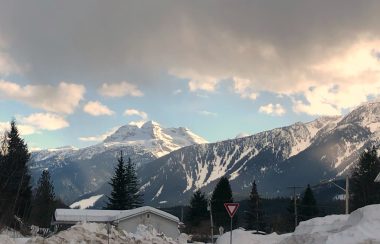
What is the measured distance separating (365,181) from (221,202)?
2734cm

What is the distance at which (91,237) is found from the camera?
30.0m

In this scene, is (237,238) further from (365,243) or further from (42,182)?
(42,182)

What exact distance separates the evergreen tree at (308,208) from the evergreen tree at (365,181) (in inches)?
682

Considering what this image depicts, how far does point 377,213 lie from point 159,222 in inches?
1981

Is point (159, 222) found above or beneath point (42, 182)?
beneath

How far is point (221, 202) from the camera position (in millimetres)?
90312

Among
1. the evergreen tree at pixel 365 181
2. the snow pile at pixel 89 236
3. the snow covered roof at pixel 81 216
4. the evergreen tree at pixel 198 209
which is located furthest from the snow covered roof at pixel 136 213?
the snow pile at pixel 89 236

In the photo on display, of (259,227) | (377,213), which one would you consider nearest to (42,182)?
(259,227)

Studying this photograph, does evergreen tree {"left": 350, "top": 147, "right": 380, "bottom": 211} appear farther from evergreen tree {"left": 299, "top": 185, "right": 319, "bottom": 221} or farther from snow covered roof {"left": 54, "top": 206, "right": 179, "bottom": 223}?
snow covered roof {"left": 54, "top": 206, "right": 179, "bottom": 223}

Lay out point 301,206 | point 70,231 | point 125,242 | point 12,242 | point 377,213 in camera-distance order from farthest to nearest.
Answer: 1. point 301,206
2. point 125,242
3. point 70,231
4. point 12,242
5. point 377,213

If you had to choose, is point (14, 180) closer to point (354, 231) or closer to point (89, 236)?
point (89, 236)

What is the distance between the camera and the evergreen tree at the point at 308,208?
295 ft

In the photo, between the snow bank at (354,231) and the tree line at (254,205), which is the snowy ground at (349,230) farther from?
the tree line at (254,205)

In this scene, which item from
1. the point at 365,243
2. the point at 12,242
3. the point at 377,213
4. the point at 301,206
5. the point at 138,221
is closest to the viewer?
the point at 365,243
